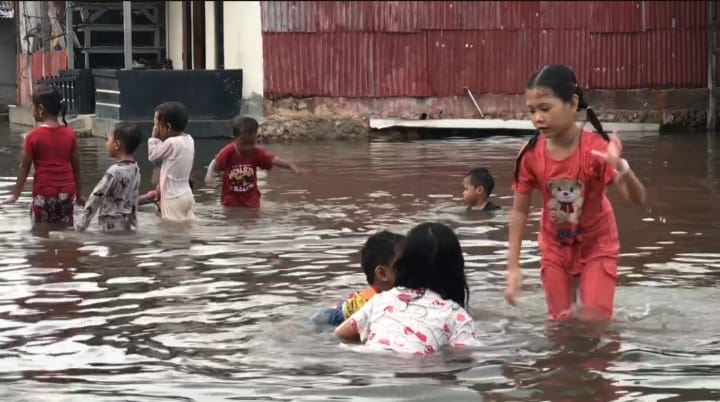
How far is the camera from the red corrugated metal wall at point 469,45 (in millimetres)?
24594

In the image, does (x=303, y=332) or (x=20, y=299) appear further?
(x=20, y=299)

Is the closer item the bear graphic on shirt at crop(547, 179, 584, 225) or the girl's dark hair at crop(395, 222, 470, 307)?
the girl's dark hair at crop(395, 222, 470, 307)

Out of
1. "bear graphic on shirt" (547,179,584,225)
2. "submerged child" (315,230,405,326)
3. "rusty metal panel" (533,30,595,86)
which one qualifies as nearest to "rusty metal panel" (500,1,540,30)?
"rusty metal panel" (533,30,595,86)

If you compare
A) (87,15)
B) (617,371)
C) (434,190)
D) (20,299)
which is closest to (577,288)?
(617,371)

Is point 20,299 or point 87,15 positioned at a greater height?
point 87,15

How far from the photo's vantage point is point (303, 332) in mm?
7117

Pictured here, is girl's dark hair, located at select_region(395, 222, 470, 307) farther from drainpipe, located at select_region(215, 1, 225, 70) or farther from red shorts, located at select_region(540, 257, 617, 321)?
drainpipe, located at select_region(215, 1, 225, 70)

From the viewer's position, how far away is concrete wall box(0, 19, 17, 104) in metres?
38.4

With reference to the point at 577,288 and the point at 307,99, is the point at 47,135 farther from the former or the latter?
the point at 307,99

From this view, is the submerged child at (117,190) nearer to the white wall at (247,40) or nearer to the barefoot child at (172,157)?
the barefoot child at (172,157)

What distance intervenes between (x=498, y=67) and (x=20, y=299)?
1797 cm

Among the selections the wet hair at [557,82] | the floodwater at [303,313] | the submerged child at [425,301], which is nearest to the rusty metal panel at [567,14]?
the floodwater at [303,313]

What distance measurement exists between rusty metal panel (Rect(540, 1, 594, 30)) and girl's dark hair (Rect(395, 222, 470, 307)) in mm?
19096

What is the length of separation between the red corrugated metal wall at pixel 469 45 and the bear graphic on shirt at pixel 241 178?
12275 millimetres
